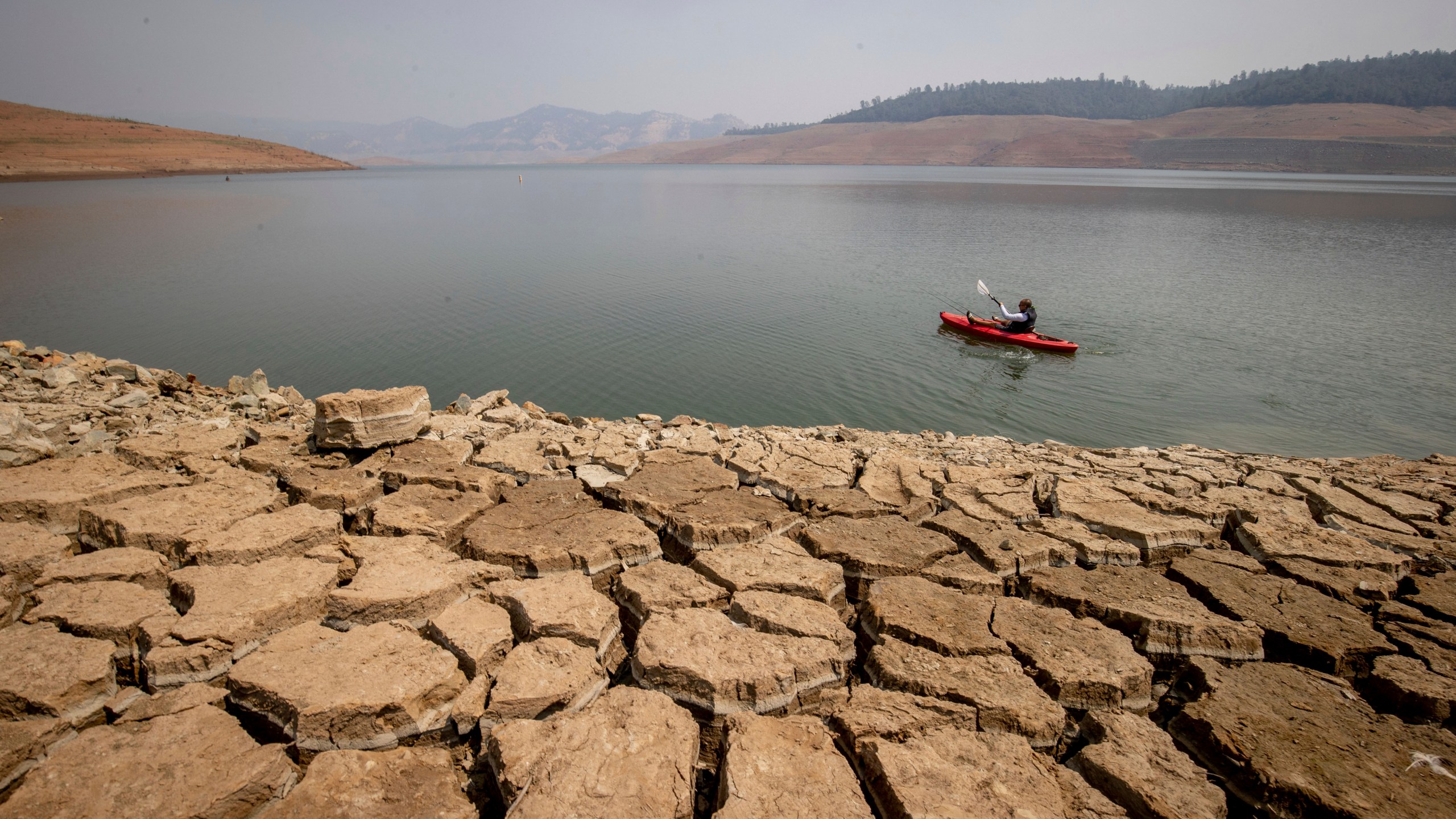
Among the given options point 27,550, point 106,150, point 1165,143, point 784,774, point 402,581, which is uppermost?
point 1165,143

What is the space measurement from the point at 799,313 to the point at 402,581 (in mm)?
13549

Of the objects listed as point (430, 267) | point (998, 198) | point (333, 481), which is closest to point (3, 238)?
point (430, 267)

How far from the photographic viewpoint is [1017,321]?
14.7m

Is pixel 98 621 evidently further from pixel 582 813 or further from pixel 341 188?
pixel 341 188

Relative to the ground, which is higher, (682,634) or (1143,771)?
(682,634)

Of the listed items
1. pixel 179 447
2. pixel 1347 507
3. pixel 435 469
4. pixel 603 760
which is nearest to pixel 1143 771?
pixel 603 760

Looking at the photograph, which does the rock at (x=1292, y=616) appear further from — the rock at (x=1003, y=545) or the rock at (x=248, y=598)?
the rock at (x=248, y=598)

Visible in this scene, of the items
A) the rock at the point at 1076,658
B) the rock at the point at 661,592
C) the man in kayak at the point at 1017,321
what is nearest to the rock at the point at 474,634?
the rock at the point at 661,592

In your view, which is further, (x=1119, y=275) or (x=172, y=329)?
(x=1119, y=275)

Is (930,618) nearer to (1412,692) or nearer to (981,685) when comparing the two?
(981,685)

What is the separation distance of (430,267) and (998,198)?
45.6 m

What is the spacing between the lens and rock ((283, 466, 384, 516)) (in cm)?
479

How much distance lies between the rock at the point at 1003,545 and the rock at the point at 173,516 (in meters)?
4.97

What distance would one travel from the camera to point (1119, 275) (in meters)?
21.8
